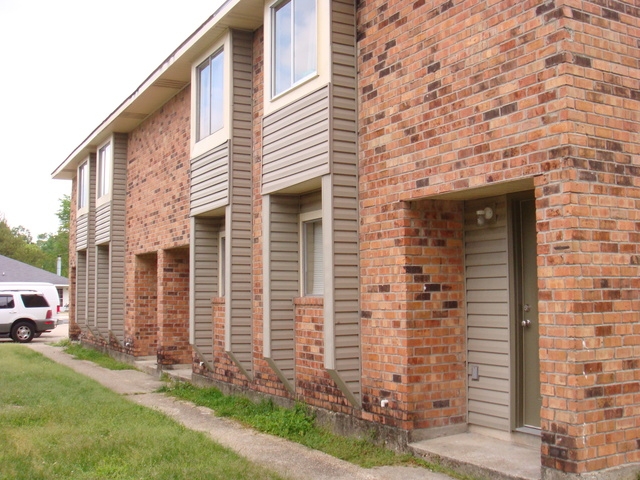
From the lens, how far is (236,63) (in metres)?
10.3

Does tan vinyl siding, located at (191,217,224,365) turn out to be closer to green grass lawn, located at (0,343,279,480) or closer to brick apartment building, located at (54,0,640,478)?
brick apartment building, located at (54,0,640,478)

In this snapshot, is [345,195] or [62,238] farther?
[62,238]

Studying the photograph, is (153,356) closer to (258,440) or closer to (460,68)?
(258,440)

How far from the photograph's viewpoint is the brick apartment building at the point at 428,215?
17.4 feet

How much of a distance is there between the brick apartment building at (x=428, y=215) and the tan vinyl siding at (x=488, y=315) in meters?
0.02

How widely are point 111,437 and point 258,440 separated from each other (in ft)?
5.10

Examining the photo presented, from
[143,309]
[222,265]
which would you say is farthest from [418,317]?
[143,309]

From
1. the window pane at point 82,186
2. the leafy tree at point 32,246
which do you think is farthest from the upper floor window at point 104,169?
the leafy tree at point 32,246

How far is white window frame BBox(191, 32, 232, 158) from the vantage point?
1030cm

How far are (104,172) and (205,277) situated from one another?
7.66m

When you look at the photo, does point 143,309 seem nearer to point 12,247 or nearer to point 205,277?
point 205,277

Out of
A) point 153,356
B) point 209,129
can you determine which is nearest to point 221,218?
point 209,129

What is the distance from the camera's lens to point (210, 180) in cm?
1078

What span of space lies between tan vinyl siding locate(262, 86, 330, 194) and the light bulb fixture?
1.66 metres
